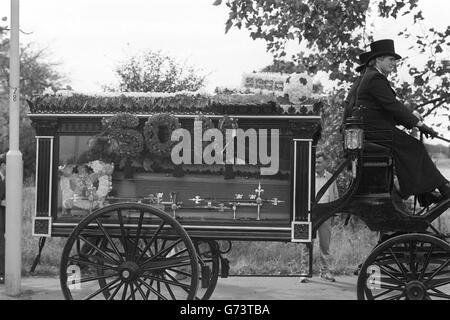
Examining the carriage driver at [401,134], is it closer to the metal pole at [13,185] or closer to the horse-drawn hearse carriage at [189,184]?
the horse-drawn hearse carriage at [189,184]

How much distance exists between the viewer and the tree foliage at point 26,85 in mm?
18781

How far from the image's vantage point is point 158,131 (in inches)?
203

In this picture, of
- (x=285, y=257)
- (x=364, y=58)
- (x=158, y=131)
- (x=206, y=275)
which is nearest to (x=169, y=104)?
(x=158, y=131)

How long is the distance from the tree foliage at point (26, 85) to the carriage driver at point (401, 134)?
43.9 feet

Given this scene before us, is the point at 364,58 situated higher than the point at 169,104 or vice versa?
the point at 364,58

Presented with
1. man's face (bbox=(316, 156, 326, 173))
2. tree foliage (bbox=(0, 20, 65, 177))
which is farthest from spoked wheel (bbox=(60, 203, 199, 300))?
Answer: tree foliage (bbox=(0, 20, 65, 177))

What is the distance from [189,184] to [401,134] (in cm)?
167

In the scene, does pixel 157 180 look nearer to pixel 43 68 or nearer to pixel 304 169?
pixel 304 169

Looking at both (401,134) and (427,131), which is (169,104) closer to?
(401,134)

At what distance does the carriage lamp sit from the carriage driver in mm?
141

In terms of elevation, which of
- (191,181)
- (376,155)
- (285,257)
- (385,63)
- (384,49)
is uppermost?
(384,49)

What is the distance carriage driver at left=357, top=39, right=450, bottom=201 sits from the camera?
4.92m

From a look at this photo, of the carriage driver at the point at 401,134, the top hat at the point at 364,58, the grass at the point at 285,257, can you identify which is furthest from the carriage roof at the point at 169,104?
the grass at the point at 285,257

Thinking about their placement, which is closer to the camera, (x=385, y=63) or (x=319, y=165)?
(x=385, y=63)
